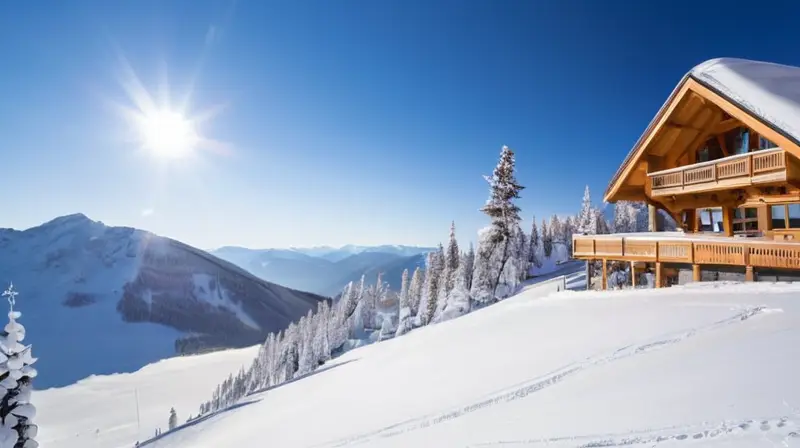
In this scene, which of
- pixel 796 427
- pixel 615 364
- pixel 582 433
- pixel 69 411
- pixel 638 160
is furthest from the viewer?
pixel 69 411

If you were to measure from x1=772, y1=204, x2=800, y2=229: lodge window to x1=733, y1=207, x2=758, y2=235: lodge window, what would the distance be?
0.90 metres

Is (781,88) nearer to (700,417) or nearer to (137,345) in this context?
(700,417)

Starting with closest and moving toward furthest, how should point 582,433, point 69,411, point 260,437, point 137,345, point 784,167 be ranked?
point 582,433
point 260,437
point 784,167
point 69,411
point 137,345

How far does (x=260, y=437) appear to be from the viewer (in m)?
9.68

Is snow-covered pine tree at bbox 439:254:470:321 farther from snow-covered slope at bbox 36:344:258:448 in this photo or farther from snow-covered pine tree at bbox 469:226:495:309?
snow-covered slope at bbox 36:344:258:448

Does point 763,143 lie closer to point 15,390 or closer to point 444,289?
point 15,390

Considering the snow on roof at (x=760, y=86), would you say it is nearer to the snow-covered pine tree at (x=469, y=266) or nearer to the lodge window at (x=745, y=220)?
the lodge window at (x=745, y=220)

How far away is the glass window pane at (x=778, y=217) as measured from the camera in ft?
53.0

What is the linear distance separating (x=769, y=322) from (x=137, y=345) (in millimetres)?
212453

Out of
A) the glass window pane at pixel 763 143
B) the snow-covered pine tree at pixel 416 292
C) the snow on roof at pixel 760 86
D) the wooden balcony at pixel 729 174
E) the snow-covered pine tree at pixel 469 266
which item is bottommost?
the snow-covered pine tree at pixel 416 292

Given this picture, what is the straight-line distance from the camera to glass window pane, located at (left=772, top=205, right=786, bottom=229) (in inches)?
636

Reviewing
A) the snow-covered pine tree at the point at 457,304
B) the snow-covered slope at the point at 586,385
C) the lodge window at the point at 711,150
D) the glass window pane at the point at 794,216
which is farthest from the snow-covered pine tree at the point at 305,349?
the glass window pane at the point at 794,216

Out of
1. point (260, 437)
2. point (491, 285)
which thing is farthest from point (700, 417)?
point (491, 285)

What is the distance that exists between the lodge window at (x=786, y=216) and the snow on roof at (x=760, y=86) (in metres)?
5.66
